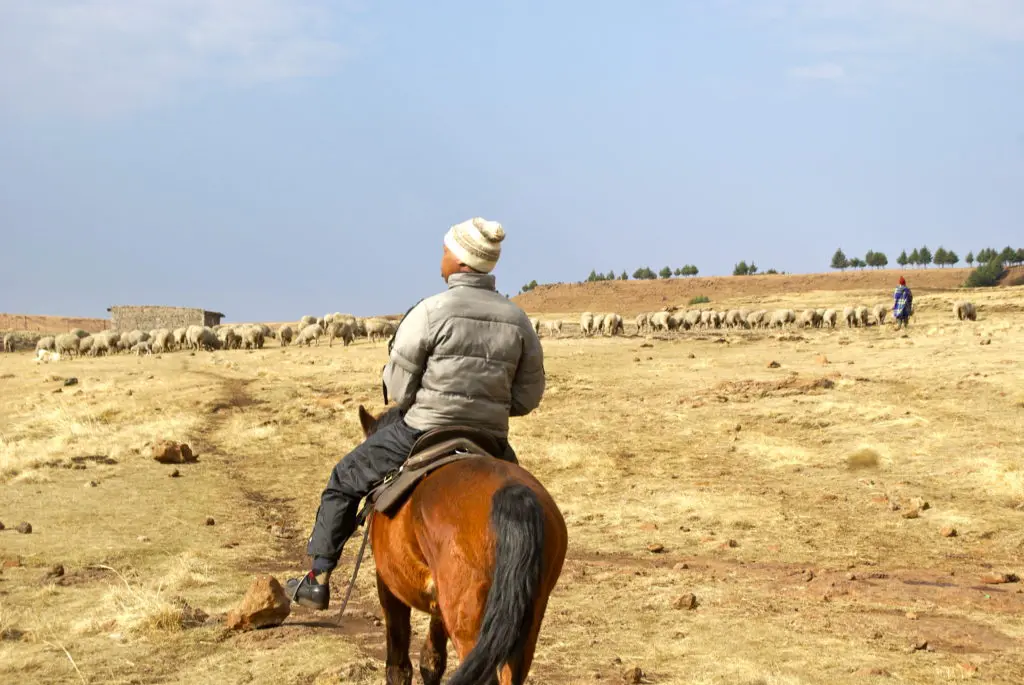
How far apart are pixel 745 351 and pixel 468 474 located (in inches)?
968

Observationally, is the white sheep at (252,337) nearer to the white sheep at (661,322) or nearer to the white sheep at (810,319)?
the white sheep at (661,322)

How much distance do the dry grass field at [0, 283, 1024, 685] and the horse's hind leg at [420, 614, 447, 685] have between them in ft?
3.40

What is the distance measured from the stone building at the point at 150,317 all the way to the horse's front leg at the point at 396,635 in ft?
169

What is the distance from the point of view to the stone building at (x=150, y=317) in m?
54.8

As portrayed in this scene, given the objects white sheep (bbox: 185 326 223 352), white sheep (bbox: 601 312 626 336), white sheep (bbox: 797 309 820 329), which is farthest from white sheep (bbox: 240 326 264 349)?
white sheep (bbox: 797 309 820 329)

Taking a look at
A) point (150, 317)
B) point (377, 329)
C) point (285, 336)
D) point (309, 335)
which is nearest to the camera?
point (377, 329)

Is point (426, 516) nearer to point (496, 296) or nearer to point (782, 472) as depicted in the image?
point (496, 296)

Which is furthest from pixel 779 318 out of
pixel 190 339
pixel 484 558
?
pixel 484 558

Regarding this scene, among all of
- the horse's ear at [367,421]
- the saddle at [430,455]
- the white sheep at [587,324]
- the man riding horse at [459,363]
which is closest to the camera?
the saddle at [430,455]

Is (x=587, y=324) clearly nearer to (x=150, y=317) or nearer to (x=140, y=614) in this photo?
(x=150, y=317)

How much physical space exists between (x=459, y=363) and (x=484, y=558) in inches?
44.6

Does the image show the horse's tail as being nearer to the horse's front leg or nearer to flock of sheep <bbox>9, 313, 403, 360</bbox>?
the horse's front leg

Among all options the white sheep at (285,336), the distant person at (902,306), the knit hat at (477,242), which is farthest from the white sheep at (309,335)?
the knit hat at (477,242)

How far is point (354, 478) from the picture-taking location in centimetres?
526
